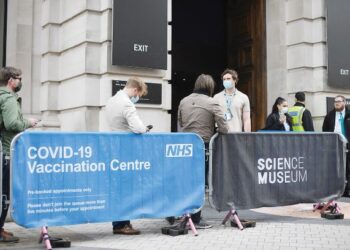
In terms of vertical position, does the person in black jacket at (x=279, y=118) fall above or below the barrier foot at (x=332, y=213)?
above

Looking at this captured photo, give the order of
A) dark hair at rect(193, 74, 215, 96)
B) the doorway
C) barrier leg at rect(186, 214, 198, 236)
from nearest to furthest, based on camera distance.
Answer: barrier leg at rect(186, 214, 198, 236) < dark hair at rect(193, 74, 215, 96) < the doorway

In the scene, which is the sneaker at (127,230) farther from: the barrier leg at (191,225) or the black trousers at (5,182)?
the black trousers at (5,182)

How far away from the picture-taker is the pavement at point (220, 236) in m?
6.08

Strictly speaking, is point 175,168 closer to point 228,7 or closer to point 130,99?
point 130,99

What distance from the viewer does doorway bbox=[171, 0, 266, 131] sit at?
13938 millimetres

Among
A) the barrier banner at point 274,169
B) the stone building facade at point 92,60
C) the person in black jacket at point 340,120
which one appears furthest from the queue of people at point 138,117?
the stone building facade at point 92,60

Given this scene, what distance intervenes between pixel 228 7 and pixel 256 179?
8977 millimetres

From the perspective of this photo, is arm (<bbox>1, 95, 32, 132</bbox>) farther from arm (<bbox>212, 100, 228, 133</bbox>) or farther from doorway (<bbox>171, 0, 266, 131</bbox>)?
doorway (<bbox>171, 0, 266, 131</bbox>)

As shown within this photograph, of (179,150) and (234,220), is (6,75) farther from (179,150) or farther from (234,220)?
(234,220)

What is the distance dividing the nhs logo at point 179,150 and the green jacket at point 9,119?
5.78 ft

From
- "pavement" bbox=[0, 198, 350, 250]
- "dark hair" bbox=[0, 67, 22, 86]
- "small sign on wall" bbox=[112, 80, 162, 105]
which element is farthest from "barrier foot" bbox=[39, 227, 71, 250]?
"small sign on wall" bbox=[112, 80, 162, 105]

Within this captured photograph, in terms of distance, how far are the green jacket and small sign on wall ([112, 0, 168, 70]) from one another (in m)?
3.97

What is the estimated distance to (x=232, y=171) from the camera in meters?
7.26

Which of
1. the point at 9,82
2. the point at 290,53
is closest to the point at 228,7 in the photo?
the point at 290,53
